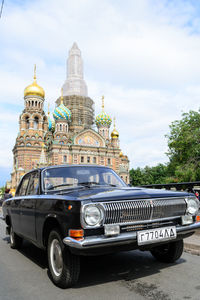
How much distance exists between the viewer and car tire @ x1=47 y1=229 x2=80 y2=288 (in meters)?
3.43

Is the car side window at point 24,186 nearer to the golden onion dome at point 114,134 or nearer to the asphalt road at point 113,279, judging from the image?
the asphalt road at point 113,279

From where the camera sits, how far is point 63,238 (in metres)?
3.46

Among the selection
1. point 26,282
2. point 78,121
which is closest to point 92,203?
point 26,282

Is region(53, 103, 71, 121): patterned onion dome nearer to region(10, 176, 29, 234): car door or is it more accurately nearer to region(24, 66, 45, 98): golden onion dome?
region(24, 66, 45, 98): golden onion dome

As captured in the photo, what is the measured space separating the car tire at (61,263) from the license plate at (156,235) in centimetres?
92

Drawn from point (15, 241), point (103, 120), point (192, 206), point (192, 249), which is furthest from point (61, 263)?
point (103, 120)

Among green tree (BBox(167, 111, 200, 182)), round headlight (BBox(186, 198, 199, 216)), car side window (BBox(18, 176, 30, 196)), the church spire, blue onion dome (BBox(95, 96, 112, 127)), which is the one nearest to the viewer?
round headlight (BBox(186, 198, 199, 216))

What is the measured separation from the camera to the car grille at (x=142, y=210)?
3416 millimetres

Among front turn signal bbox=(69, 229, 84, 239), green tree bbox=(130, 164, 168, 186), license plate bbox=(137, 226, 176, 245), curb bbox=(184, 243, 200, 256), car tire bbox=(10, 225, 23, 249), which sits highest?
green tree bbox=(130, 164, 168, 186)

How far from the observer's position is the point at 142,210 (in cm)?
363

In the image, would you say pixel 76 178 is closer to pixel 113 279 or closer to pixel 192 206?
pixel 113 279

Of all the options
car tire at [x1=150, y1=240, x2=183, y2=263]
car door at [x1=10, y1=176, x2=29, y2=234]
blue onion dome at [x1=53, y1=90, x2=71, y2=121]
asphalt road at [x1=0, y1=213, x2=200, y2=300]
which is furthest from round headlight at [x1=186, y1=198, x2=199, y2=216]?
blue onion dome at [x1=53, y1=90, x2=71, y2=121]

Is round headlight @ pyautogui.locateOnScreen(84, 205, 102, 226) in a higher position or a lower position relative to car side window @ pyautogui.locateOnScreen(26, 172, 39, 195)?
lower

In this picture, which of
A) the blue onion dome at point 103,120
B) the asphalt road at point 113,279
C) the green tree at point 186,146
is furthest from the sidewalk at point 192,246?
the blue onion dome at point 103,120
